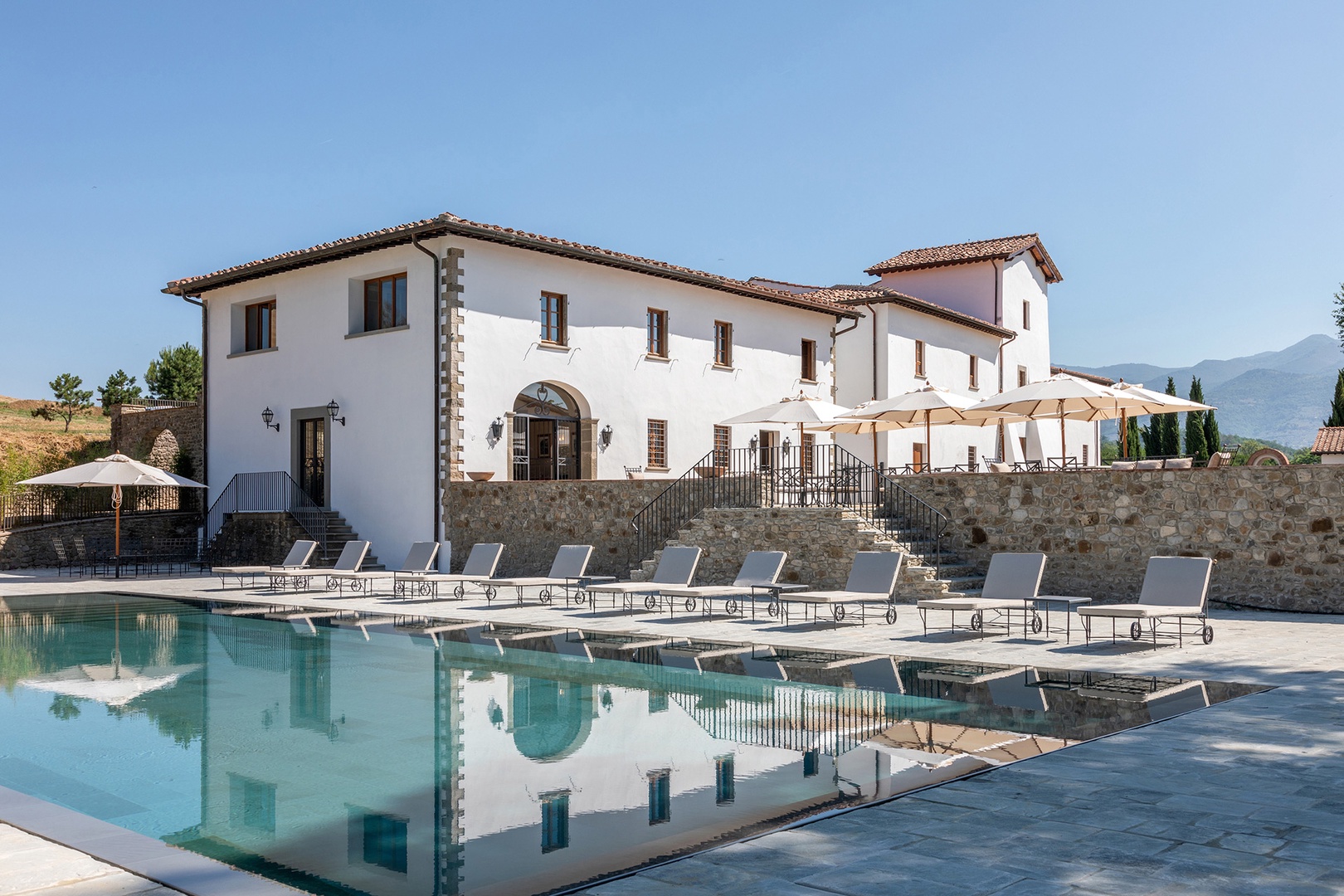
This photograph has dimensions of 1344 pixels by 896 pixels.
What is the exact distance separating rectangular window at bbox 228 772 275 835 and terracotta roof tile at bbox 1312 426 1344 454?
32.5m

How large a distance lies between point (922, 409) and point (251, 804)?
530 inches

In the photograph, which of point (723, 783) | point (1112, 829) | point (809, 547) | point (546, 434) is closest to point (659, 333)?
point (546, 434)

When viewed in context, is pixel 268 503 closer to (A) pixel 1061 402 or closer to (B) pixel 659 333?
(B) pixel 659 333

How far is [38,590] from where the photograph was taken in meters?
16.6

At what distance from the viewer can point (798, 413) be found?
56.0ft

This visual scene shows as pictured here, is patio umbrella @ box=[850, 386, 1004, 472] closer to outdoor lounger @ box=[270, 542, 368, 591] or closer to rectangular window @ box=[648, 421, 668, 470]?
rectangular window @ box=[648, 421, 668, 470]

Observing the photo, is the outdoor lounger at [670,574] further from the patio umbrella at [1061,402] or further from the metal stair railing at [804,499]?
the patio umbrella at [1061,402]

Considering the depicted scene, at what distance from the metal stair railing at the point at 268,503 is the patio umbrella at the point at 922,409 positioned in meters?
10.6

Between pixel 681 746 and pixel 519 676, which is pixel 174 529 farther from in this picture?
pixel 681 746

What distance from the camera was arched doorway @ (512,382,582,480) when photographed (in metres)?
20.6

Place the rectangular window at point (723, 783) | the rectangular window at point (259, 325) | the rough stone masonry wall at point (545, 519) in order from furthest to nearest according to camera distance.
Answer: the rectangular window at point (259, 325) < the rough stone masonry wall at point (545, 519) < the rectangular window at point (723, 783)

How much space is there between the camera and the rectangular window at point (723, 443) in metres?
23.4

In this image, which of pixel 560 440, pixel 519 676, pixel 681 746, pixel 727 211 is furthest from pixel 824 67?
pixel 681 746

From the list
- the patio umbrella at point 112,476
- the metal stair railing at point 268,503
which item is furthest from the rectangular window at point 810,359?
the patio umbrella at point 112,476
